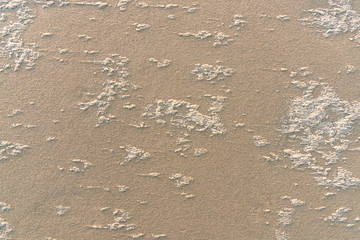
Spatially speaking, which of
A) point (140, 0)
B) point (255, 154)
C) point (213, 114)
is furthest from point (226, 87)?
point (140, 0)

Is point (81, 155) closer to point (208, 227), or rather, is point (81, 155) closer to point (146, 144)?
point (146, 144)

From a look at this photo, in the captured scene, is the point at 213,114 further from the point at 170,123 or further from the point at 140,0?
the point at 140,0

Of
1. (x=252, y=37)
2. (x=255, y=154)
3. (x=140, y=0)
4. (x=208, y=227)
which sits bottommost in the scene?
(x=208, y=227)

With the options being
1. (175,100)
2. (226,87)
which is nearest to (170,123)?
(175,100)

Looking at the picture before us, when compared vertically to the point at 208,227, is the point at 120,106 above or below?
above

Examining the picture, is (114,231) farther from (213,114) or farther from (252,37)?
(252,37)

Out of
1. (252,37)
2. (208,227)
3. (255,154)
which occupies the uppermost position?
(252,37)

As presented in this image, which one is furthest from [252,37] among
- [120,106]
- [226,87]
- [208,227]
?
[208,227]
